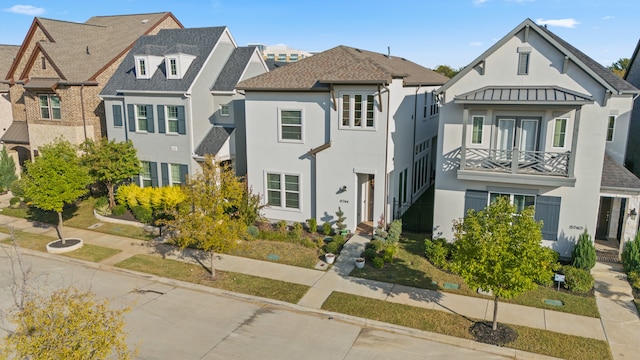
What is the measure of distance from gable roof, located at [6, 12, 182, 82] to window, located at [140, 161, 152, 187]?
756cm

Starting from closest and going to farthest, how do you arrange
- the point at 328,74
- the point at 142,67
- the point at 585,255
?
the point at 585,255
the point at 328,74
the point at 142,67

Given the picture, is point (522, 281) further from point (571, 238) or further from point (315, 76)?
point (315, 76)

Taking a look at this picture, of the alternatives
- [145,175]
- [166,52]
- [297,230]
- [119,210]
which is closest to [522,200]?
[297,230]

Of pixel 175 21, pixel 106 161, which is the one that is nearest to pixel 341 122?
pixel 106 161

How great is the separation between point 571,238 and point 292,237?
1188 cm

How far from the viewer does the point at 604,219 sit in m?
20.6

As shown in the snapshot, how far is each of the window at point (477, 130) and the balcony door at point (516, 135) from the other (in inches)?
28.1

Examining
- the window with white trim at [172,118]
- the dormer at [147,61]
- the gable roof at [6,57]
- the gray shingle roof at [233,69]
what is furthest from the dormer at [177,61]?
the gable roof at [6,57]

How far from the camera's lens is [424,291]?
16.7 metres

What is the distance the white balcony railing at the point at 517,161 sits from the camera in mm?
17984

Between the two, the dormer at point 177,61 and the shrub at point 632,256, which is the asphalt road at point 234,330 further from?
the dormer at point 177,61

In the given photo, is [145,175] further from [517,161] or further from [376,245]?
[517,161]

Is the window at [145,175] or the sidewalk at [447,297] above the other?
the window at [145,175]

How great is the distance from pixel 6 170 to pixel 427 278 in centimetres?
3153
